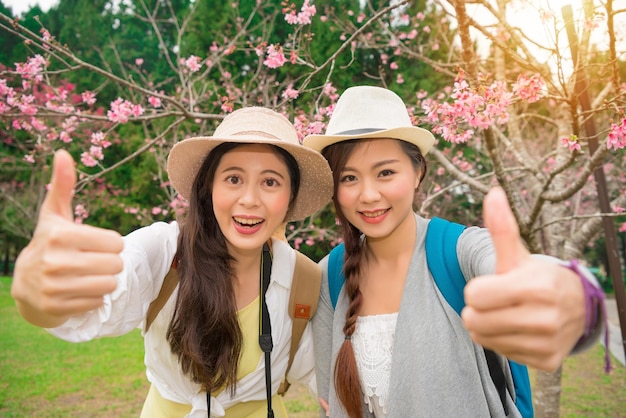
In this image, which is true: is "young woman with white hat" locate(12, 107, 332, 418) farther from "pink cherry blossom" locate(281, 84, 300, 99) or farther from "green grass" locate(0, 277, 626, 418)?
"green grass" locate(0, 277, 626, 418)

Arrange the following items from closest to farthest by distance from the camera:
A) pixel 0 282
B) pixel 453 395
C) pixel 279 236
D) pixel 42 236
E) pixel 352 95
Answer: pixel 42 236, pixel 453 395, pixel 352 95, pixel 279 236, pixel 0 282

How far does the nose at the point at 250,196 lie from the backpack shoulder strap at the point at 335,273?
0.50m

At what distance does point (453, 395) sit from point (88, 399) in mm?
A: 5747

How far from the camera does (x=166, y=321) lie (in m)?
1.88

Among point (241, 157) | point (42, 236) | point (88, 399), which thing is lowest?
point (88, 399)

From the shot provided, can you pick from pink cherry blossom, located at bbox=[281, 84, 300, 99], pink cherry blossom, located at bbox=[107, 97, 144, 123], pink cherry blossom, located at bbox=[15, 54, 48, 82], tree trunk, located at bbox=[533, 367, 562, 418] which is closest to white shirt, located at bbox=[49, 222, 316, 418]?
pink cherry blossom, located at bbox=[281, 84, 300, 99]

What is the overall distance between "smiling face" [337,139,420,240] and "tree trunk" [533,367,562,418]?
276cm

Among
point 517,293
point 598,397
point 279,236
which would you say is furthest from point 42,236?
point 598,397

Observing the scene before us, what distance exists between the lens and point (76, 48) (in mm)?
17781

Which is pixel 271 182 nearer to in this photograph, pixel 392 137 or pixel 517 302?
pixel 392 137

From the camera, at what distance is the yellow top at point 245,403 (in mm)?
1961

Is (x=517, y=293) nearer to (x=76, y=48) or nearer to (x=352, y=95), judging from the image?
(x=352, y=95)

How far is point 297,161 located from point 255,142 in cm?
28

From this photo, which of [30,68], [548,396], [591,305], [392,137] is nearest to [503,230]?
[591,305]
